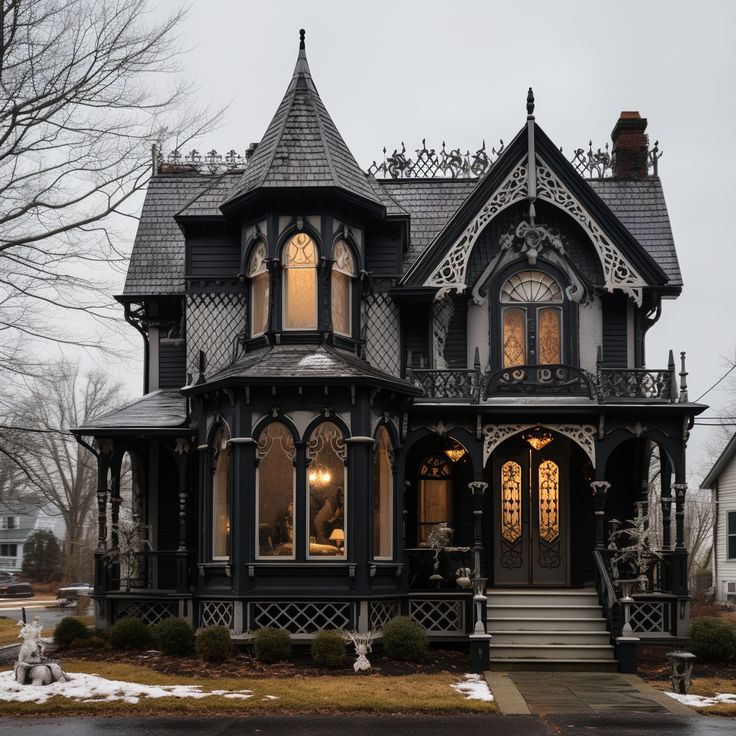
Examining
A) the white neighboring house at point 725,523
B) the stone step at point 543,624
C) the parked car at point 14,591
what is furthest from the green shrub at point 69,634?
the parked car at point 14,591

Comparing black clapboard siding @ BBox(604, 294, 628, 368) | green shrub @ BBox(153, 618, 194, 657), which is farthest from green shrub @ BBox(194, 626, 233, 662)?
black clapboard siding @ BBox(604, 294, 628, 368)

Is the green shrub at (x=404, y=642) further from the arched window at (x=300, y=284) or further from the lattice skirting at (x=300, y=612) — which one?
the arched window at (x=300, y=284)

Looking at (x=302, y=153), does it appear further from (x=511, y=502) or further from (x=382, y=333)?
(x=511, y=502)

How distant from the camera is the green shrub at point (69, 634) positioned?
21.1 metres

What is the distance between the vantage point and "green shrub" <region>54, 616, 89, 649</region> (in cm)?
2114

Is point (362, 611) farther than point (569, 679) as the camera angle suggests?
Yes

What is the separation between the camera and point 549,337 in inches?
905

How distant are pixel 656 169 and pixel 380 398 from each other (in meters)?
9.71

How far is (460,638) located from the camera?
827 inches

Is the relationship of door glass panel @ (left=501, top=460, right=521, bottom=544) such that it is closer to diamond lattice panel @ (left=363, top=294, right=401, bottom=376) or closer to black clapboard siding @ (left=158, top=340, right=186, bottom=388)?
diamond lattice panel @ (left=363, top=294, right=401, bottom=376)

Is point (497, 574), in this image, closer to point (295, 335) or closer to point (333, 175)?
point (295, 335)

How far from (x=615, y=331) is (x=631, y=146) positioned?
5.53 m

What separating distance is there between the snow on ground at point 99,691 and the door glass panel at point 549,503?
29.9 ft

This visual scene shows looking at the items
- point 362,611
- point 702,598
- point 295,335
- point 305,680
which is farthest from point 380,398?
point 702,598
